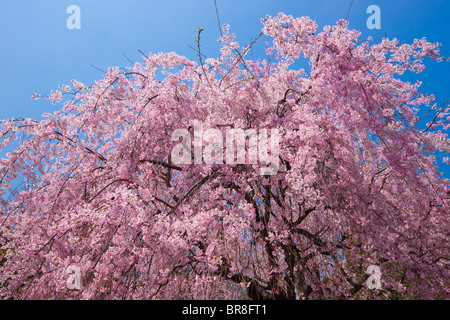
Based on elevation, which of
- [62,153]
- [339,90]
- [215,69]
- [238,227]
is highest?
[215,69]

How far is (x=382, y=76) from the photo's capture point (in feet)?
14.2

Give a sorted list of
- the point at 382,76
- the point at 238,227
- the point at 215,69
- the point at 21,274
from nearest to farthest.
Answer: the point at 238,227, the point at 21,274, the point at 382,76, the point at 215,69

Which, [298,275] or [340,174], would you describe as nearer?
[340,174]

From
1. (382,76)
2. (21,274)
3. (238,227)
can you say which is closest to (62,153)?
(21,274)

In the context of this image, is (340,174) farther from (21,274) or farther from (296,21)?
(21,274)

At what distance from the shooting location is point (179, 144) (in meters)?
4.66


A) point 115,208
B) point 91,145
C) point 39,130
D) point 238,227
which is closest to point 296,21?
point 238,227

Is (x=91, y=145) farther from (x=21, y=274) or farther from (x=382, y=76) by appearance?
(x=382, y=76)

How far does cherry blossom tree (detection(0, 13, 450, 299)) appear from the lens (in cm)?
324

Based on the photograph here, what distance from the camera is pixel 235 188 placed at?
4.11 metres

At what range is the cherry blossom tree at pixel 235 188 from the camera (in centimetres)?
324
